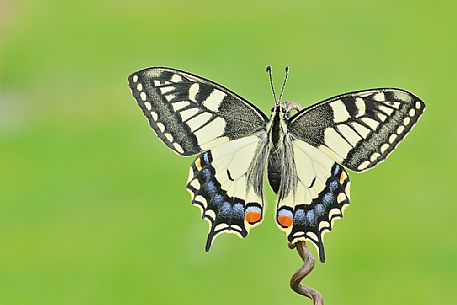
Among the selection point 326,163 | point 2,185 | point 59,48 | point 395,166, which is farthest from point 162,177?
point 326,163

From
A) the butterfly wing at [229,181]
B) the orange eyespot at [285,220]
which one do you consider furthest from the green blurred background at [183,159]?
the orange eyespot at [285,220]

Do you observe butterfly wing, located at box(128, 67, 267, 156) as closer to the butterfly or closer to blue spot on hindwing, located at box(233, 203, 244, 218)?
the butterfly

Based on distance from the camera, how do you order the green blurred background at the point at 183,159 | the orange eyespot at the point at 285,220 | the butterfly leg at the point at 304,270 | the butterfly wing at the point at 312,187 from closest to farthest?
1. the butterfly leg at the point at 304,270
2. the orange eyespot at the point at 285,220
3. the butterfly wing at the point at 312,187
4. the green blurred background at the point at 183,159

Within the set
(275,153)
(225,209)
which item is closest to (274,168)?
(275,153)

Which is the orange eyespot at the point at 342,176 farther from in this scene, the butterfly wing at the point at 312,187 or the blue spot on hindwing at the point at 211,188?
the blue spot on hindwing at the point at 211,188

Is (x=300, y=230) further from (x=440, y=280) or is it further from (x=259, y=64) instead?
(x=259, y=64)
